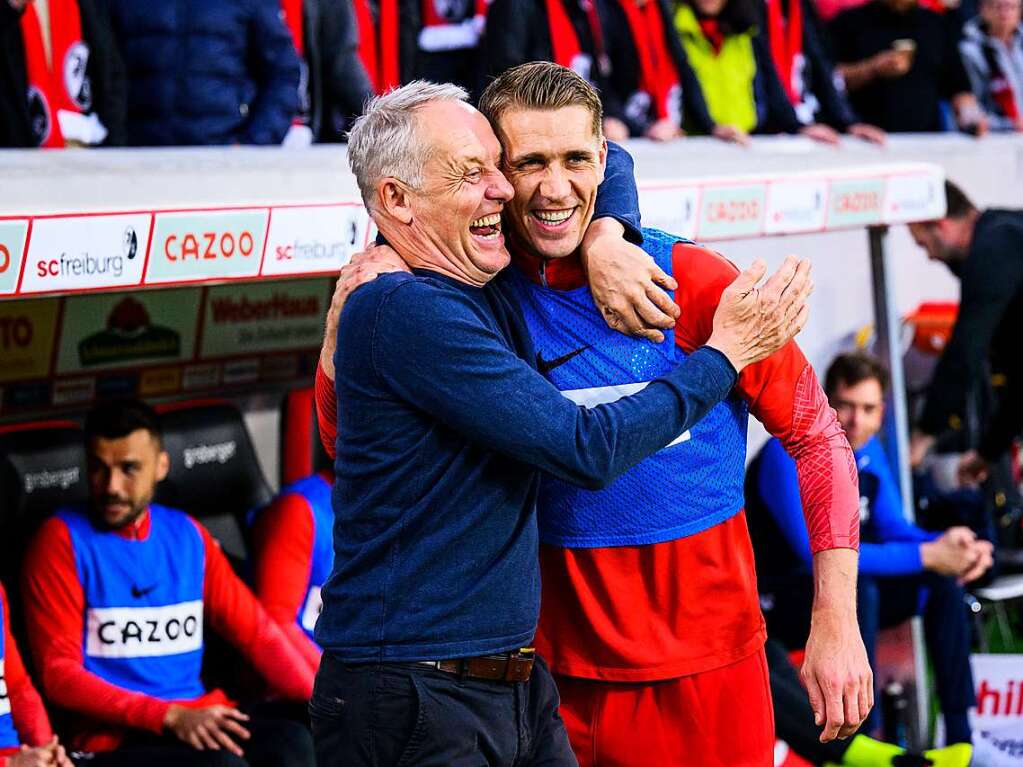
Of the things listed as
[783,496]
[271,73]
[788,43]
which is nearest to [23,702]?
[271,73]

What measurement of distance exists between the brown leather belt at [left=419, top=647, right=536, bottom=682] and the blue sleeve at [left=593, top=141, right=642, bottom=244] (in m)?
0.62

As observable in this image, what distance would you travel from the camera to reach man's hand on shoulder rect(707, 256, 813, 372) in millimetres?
2209

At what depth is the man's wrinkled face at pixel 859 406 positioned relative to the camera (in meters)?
4.71

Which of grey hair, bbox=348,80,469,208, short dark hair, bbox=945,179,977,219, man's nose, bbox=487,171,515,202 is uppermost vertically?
grey hair, bbox=348,80,469,208

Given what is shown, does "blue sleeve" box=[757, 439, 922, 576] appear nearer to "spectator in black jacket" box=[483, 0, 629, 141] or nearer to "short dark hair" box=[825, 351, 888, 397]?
"short dark hair" box=[825, 351, 888, 397]

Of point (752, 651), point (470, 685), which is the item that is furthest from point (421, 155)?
point (752, 651)

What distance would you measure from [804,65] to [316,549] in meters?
3.60

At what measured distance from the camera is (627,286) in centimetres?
229

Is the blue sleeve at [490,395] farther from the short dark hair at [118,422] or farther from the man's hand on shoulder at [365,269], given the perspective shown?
the short dark hair at [118,422]

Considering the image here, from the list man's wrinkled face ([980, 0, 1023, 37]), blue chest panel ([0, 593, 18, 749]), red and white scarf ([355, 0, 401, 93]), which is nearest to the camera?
blue chest panel ([0, 593, 18, 749])

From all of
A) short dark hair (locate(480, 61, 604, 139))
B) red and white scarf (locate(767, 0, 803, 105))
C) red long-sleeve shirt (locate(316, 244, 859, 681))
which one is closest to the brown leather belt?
red long-sleeve shirt (locate(316, 244, 859, 681))

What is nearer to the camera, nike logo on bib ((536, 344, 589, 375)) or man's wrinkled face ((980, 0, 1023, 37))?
nike logo on bib ((536, 344, 589, 375))

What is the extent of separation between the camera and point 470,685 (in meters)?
2.15

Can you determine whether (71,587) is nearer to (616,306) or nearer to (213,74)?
(213,74)
